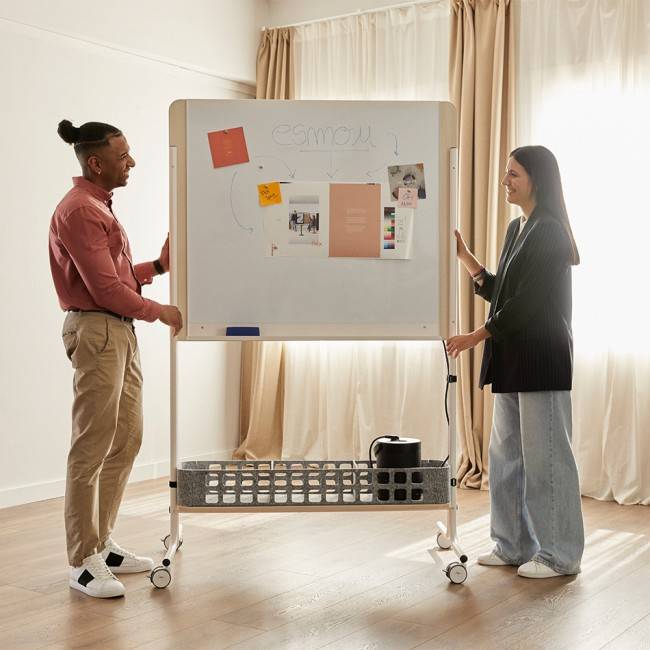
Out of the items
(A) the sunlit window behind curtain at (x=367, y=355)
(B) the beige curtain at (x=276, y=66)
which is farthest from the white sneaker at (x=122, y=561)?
(B) the beige curtain at (x=276, y=66)

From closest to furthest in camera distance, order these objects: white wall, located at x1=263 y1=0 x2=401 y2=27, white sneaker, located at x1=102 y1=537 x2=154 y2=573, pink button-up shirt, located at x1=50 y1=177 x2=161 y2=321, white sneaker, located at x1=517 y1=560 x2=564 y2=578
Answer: pink button-up shirt, located at x1=50 y1=177 x2=161 y2=321, white sneaker, located at x1=517 y1=560 x2=564 y2=578, white sneaker, located at x1=102 y1=537 x2=154 y2=573, white wall, located at x1=263 y1=0 x2=401 y2=27

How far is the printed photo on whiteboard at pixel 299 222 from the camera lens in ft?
10.5

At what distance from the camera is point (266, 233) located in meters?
3.19

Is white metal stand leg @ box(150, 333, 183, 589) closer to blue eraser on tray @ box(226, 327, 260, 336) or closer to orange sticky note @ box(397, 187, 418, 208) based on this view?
blue eraser on tray @ box(226, 327, 260, 336)

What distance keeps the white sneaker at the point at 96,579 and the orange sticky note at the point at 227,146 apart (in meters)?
1.36

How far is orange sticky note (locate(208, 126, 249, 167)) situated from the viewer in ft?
10.4

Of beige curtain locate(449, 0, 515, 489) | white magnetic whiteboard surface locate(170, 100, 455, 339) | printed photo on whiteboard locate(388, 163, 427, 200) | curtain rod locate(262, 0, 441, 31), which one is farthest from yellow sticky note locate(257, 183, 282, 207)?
curtain rod locate(262, 0, 441, 31)

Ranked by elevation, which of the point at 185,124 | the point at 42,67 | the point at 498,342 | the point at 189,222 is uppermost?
the point at 42,67

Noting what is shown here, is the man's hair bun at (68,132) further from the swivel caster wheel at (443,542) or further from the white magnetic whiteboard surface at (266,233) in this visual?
the swivel caster wheel at (443,542)

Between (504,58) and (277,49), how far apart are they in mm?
1486

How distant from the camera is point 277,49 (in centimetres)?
550

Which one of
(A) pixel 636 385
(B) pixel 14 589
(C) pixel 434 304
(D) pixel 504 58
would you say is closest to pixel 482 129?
(D) pixel 504 58

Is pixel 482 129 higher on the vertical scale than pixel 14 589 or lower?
higher

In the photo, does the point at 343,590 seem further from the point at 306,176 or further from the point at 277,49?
the point at 277,49
